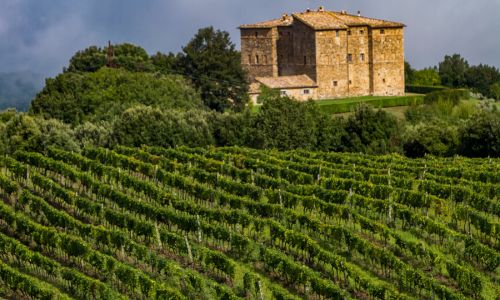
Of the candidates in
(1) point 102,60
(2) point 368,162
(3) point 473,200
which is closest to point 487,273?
(3) point 473,200

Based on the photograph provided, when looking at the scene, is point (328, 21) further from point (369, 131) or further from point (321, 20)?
point (369, 131)

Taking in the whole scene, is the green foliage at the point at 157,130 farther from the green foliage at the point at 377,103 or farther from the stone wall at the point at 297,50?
the stone wall at the point at 297,50

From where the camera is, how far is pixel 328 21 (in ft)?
245

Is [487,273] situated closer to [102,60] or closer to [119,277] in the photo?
[119,277]

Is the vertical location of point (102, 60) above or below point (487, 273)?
above

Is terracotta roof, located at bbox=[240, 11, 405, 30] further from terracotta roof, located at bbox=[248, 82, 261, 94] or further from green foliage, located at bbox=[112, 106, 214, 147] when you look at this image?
green foliage, located at bbox=[112, 106, 214, 147]

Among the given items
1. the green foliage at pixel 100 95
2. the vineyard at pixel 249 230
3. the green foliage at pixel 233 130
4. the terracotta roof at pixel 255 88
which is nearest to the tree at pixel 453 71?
the terracotta roof at pixel 255 88

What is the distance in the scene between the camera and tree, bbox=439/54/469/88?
9738cm

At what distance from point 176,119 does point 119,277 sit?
87.9 feet

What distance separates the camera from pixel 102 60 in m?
78.2

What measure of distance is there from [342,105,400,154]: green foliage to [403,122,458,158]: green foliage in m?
0.84

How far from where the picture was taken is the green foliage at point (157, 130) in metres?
49.0

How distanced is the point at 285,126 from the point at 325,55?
23827 millimetres

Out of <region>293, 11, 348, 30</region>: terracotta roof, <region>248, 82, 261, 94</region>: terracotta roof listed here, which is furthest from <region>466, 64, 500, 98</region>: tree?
<region>248, 82, 261, 94</region>: terracotta roof
